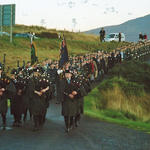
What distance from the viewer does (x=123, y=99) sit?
2448 cm

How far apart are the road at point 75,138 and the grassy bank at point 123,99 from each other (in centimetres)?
633

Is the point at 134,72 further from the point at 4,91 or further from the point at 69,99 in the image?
the point at 4,91

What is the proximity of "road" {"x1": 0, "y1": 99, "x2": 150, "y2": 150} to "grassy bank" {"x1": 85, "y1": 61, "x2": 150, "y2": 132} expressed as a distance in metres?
6.33

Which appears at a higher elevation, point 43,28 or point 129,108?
point 43,28

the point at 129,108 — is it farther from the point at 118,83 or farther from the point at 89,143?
the point at 89,143

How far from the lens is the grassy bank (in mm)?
22156

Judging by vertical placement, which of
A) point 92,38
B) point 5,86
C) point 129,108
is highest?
point 92,38

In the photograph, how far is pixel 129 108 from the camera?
23703 mm

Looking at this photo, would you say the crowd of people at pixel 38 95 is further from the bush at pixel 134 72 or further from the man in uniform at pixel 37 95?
the bush at pixel 134 72

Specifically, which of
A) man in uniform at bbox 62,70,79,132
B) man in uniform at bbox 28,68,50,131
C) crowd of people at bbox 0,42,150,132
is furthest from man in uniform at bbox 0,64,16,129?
man in uniform at bbox 62,70,79,132

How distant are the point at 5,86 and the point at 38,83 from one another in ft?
3.19

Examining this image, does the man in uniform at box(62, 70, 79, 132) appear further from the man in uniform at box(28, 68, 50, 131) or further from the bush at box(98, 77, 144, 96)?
the bush at box(98, 77, 144, 96)

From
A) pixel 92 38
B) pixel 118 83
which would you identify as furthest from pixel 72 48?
pixel 118 83

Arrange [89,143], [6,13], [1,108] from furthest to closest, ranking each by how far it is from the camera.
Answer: [6,13]
[1,108]
[89,143]
